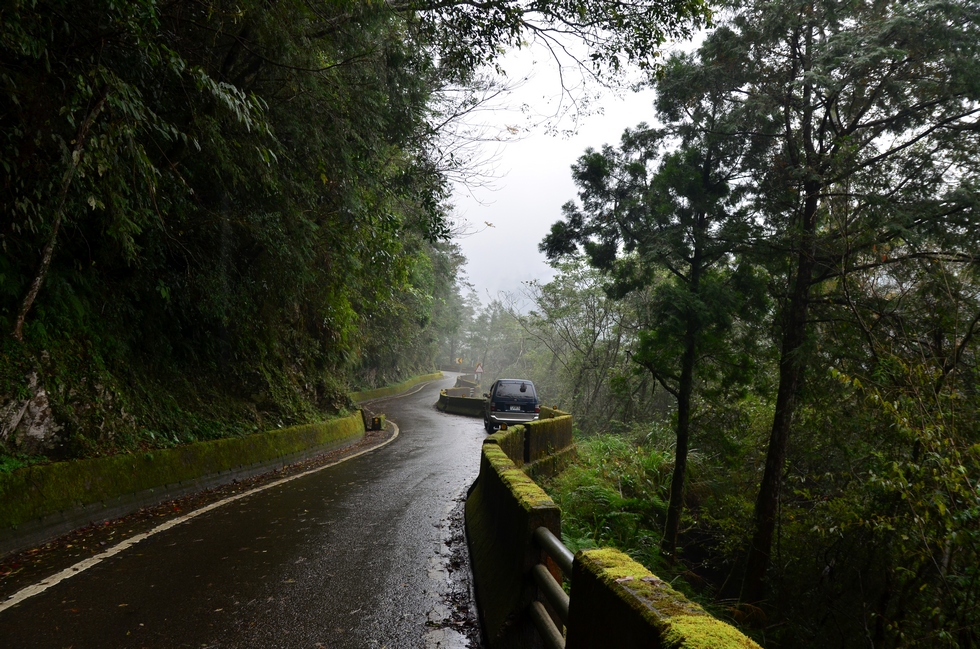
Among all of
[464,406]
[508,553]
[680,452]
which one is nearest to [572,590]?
[508,553]

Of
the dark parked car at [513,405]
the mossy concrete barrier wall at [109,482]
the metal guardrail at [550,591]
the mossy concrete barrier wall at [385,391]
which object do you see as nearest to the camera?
the metal guardrail at [550,591]

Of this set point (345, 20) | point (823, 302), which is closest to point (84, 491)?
point (345, 20)

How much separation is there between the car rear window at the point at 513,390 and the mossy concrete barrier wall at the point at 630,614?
16617 mm

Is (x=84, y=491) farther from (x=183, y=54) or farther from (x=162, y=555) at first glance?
(x=183, y=54)

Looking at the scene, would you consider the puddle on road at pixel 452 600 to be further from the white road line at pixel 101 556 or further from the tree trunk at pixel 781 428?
the tree trunk at pixel 781 428

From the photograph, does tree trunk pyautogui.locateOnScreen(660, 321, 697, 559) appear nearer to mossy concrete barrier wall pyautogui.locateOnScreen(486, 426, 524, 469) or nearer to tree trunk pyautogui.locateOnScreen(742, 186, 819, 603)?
tree trunk pyautogui.locateOnScreen(742, 186, 819, 603)

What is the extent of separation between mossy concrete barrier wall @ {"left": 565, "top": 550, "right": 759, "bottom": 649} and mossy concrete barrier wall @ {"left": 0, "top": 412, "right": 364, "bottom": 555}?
19.0 ft

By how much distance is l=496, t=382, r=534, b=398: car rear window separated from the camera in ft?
63.3

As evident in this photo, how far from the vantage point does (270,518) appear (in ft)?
22.8

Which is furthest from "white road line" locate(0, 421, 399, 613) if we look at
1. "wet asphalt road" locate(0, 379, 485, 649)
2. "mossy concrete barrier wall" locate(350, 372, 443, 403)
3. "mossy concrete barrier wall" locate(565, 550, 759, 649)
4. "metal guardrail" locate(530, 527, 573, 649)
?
"mossy concrete barrier wall" locate(350, 372, 443, 403)

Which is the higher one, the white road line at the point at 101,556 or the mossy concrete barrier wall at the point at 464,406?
the white road line at the point at 101,556

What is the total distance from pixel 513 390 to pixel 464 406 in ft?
32.0

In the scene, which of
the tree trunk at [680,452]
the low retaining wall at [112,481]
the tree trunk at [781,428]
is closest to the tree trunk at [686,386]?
the tree trunk at [680,452]

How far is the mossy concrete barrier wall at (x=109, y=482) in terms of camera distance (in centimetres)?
544
